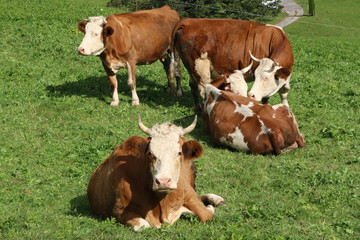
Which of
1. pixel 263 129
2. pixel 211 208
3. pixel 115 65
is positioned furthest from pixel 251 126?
pixel 115 65

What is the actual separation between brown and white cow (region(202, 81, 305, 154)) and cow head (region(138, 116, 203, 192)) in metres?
4.81

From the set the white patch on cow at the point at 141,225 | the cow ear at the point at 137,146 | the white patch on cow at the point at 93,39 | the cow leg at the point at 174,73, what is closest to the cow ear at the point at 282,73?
the cow leg at the point at 174,73

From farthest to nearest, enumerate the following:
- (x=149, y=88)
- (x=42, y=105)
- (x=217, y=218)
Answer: (x=149, y=88) → (x=42, y=105) → (x=217, y=218)

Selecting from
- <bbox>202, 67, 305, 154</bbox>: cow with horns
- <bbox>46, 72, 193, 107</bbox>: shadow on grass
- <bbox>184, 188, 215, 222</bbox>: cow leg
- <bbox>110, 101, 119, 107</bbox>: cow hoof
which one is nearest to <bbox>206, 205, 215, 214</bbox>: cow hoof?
<bbox>184, 188, 215, 222</bbox>: cow leg

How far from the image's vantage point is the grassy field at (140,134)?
8.99m

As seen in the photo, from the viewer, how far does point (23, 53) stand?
2228cm

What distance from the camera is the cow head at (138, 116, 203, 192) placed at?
8.19 m

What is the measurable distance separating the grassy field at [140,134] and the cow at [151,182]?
208mm

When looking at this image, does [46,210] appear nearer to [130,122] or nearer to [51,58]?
[130,122]


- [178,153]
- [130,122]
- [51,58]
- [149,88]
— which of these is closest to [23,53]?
[51,58]

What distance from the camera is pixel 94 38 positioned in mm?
16797

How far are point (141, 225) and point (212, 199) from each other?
5.72 ft

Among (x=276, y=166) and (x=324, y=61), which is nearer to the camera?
(x=276, y=166)

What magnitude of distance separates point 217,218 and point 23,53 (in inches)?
587
